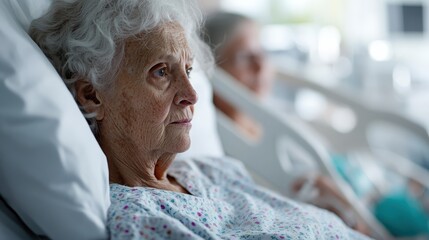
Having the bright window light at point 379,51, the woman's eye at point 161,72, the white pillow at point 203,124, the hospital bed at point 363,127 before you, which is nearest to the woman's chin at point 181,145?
the woman's eye at point 161,72

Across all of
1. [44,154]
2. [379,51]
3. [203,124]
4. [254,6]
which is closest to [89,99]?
[44,154]

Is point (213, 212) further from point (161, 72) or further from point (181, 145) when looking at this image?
point (161, 72)

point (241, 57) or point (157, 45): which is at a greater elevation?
point (157, 45)

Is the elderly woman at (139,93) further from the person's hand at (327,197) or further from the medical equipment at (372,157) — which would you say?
the medical equipment at (372,157)

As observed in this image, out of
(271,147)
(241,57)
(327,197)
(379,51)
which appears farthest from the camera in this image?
(379,51)

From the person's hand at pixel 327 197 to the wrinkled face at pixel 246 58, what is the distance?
1.83 ft

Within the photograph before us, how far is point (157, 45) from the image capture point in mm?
1170

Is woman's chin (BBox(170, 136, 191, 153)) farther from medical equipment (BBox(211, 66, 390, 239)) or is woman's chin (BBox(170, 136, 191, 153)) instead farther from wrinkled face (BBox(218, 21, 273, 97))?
wrinkled face (BBox(218, 21, 273, 97))

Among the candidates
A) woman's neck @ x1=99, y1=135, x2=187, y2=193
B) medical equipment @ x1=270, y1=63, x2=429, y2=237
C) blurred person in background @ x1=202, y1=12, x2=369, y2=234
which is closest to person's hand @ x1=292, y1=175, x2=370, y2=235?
medical equipment @ x1=270, y1=63, x2=429, y2=237

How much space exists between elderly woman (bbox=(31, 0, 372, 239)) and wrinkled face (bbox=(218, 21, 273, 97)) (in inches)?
44.8

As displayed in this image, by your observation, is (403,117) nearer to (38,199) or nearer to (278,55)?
(38,199)

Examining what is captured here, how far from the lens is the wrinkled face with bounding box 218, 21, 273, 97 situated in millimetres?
2373

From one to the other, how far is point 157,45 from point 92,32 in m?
0.11

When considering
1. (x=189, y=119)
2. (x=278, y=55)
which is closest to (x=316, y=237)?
(x=189, y=119)
